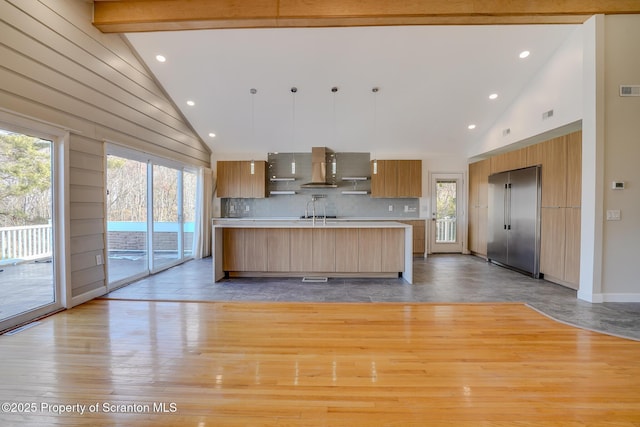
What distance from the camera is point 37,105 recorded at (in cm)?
288

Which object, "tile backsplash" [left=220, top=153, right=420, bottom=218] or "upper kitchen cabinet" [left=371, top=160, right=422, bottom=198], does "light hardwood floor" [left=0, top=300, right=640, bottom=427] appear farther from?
"tile backsplash" [left=220, top=153, right=420, bottom=218]

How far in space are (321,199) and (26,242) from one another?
545 cm

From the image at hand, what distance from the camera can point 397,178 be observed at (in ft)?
22.6

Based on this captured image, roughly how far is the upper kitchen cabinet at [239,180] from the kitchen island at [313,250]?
2.35 metres

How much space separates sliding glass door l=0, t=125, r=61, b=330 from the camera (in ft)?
8.99

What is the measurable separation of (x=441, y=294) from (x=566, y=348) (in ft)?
4.99

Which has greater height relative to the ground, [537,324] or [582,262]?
[582,262]

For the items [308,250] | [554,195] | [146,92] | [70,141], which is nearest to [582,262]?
[554,195]

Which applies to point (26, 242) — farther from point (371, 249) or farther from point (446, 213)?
point (446, 213)

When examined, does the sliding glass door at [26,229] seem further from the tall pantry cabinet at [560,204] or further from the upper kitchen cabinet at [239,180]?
the tall pantry cabinet at [560,204]

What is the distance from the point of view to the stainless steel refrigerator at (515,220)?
184 inches

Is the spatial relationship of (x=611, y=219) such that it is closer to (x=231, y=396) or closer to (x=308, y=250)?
(x=308, y=250)

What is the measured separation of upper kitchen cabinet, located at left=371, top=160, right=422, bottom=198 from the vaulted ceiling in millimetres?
585

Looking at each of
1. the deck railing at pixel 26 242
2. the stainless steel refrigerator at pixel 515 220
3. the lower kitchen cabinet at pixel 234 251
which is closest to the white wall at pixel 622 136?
the stainless steel refrigerator at pixel 515 220
